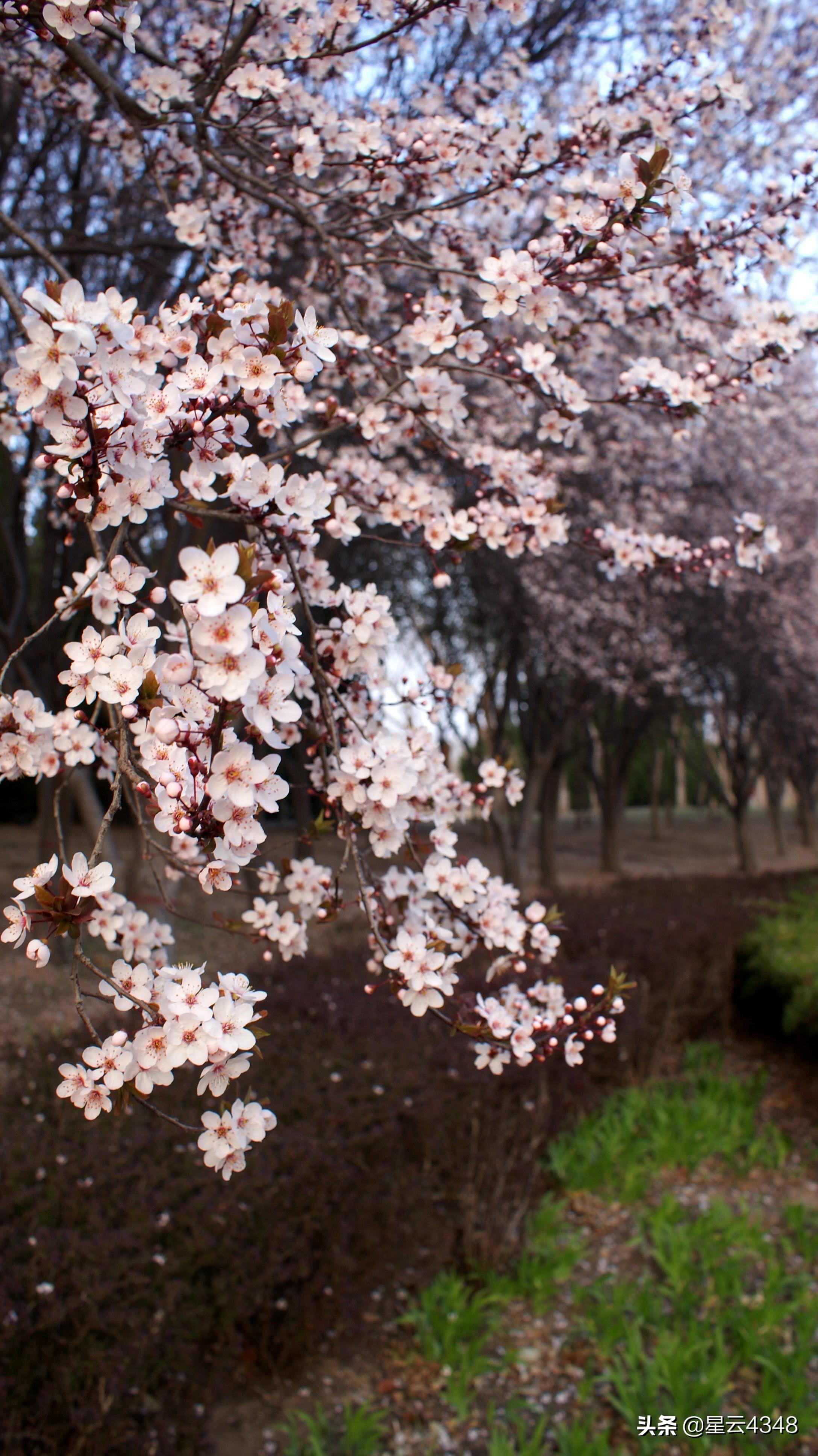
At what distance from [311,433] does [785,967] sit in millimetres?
4988

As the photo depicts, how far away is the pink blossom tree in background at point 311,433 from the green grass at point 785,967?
244 centimetres

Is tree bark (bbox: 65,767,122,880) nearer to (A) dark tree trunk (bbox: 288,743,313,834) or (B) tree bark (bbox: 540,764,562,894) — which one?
(A) dark tree trunk (bbox: 288,743,313,834)

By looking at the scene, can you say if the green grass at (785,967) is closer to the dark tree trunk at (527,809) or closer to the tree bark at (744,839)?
the dark tree trunk at (527,809)

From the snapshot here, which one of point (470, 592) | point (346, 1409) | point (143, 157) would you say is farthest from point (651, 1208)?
point (470, 592)

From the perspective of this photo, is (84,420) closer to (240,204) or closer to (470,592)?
(240,204)

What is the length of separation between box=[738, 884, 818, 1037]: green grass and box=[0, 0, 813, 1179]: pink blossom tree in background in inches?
95.9

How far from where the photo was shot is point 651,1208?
4367 mm

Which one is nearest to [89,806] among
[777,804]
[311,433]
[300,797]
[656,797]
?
[311,433]

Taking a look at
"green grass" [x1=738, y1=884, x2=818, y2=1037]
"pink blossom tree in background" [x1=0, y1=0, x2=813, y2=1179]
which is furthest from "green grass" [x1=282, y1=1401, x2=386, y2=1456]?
"green grass" [x1=738, y1=884, x2=818, y2=1037]

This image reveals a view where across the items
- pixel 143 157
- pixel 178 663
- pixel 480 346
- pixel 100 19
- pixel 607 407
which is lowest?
pixel 178 663

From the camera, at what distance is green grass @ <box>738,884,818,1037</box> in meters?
5.85

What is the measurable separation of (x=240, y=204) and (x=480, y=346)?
5.28ft

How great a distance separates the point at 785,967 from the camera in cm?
618

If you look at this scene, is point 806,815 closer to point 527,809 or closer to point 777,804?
point 777,804
